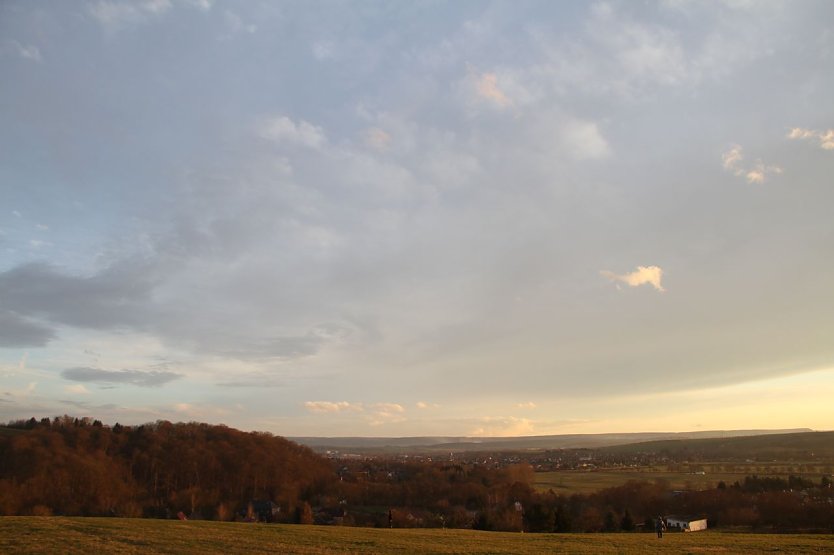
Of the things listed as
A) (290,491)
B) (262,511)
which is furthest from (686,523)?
(290,491)

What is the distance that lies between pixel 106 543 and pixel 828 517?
5478 centimetres

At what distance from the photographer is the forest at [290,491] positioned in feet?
169

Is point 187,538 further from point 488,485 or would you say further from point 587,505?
point 488,485

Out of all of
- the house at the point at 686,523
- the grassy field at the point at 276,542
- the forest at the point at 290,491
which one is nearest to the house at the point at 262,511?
the forest at the point at 290,491

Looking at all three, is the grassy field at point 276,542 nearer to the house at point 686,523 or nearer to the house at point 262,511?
the house at point 686,523

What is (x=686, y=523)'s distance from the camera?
176 feet

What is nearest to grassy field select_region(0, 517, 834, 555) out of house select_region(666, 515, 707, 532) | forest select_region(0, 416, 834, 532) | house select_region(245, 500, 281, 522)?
forest select_region(0, 416, 834, 532)

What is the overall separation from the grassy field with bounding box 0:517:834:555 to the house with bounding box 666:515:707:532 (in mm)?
30119

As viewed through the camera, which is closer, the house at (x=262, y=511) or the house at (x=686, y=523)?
the house at (x=686, y=523)

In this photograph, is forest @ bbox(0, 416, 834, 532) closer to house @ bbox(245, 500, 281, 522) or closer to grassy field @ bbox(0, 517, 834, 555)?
house @ bbox(245, 500, 281, 522)

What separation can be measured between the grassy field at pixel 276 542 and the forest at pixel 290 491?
2096cm

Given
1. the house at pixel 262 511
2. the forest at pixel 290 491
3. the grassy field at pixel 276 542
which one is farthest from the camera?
the house at pixel 262 511

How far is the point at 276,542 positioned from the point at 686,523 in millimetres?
47370

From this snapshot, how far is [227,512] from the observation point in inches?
2552
